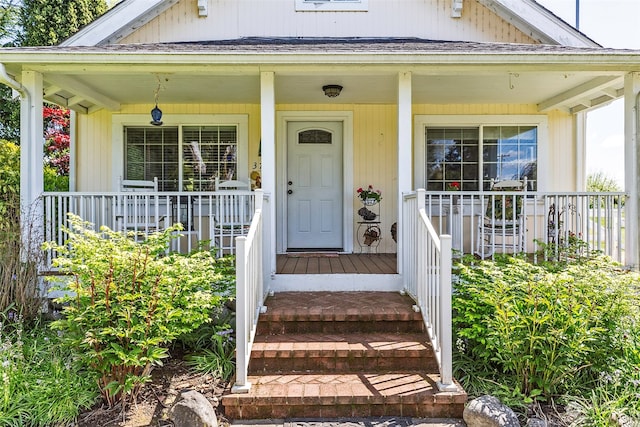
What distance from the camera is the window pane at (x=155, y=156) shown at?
6.61 meters

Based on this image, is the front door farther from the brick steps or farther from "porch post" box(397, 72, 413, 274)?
the brick steps

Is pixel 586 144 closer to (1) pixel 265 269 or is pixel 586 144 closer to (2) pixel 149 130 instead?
(1) pixel 265 269

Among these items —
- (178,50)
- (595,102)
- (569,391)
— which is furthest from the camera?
(595,102)

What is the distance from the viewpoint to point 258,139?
657 centimetres

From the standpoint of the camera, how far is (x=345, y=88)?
219 inches

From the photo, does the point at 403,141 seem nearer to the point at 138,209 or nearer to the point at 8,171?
the point at 138,209

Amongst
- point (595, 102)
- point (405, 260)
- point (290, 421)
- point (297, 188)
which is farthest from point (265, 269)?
point (595, 102)

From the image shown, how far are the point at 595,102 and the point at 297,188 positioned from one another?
14.4 ft

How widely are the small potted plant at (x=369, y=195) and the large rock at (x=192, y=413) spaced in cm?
402

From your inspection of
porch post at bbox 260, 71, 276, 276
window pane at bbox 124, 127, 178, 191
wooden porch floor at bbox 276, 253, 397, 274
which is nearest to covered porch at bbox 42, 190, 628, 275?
wooden porch floor at bbox 276, 253, 397, 274

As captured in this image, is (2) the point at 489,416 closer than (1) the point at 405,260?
Yes

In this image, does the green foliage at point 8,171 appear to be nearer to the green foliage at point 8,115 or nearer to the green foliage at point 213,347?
the green foliage at point 213,347

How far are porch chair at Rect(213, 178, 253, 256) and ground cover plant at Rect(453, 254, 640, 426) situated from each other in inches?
105

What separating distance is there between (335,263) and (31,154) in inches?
140
